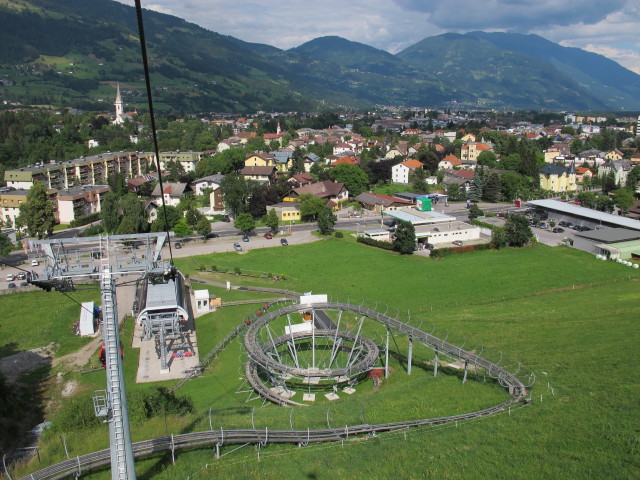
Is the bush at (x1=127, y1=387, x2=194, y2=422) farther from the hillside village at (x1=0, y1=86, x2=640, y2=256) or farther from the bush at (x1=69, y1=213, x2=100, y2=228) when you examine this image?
the bush at (x1=69, y1=213, x2=100, y2=228)

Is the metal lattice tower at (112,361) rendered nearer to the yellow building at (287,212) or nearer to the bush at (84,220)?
the yellow building at (287,212)

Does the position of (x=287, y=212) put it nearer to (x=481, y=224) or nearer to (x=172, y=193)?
(x=172, y=193)

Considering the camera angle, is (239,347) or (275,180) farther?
(275,180)

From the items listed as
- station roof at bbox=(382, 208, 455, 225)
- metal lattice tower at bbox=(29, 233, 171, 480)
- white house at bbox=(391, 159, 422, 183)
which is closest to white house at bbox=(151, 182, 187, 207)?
station roof at bbox=(382, 208, 455, 225)

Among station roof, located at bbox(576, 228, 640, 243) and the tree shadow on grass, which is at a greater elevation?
station roof, located at bbox(576, 228, 640, 243)

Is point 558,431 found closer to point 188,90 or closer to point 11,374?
point 11,374

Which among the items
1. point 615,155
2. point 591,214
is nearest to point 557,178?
point 591,214

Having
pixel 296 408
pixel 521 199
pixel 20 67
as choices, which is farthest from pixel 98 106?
pixel 296 408
